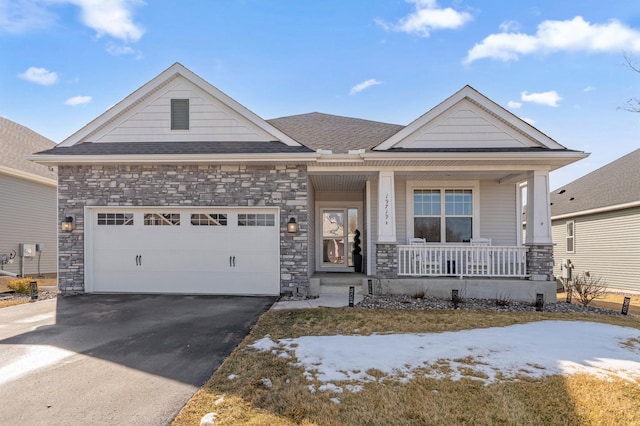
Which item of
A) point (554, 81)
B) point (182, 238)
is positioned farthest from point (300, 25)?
point (554, 81)

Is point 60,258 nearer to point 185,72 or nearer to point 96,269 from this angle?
point 96,269

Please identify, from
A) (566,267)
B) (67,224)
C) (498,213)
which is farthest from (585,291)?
(67,224)

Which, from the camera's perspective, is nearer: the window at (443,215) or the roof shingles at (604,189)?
the window at (443,215)

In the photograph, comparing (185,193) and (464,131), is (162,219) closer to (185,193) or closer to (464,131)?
(185,193)

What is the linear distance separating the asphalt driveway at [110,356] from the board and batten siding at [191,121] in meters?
4.40

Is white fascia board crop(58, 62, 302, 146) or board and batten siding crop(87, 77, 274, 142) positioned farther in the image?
board and batten siding crop(87, 77, 274, 142)

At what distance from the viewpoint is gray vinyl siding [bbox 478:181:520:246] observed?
1105 centimetres

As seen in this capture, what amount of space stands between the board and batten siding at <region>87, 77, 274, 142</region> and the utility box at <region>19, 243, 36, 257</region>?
789cm

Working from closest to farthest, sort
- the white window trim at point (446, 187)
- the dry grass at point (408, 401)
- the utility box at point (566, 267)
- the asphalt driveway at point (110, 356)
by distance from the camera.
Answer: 1. the dry grass at point (408, 401)
2. the asphalt driveway at point (110, 356)
3. the white window trim at point (446, 187)
4. the utility box at point (566, 267)

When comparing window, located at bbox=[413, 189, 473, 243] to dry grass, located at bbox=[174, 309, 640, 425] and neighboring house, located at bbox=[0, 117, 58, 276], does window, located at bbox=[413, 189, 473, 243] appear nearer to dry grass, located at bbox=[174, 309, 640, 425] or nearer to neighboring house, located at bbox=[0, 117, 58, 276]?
dry grass, located at bbox=[174, 309, 640, 425]

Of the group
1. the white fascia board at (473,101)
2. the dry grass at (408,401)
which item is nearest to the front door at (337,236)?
the white fascia board at (473,101)

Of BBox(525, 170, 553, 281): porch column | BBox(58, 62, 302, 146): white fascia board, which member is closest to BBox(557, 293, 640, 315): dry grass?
BBox(525, 170, 553, 281): porch column

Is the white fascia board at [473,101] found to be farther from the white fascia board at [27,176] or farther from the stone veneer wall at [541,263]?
the white fascia board at [27,176]

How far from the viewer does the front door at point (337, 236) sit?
512 inches
